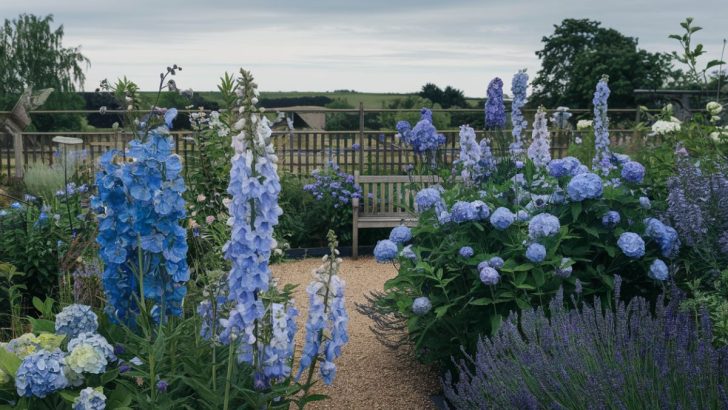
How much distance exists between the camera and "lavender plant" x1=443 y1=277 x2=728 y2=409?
2453 mm

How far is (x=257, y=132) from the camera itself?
8.30ft

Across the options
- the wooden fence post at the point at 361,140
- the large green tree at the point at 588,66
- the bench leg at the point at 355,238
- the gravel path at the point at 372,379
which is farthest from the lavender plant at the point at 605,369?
the large green tree at the point at 588,66

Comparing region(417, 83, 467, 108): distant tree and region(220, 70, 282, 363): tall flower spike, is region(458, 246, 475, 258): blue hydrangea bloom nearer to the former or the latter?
region(220, 70, 282, 363): tall flower spike

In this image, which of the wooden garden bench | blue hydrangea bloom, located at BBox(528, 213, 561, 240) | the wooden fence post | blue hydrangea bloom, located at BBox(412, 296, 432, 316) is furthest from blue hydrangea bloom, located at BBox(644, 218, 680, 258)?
the wooden fence post

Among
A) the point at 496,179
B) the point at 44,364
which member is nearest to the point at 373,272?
the point at 496,179

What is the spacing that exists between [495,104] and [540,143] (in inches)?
28.9

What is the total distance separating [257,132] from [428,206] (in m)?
1.95

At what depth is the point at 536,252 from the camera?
369 cm

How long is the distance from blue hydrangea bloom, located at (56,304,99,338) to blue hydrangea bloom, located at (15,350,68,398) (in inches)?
11.1

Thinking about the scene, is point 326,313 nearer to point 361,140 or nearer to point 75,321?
point 75,321

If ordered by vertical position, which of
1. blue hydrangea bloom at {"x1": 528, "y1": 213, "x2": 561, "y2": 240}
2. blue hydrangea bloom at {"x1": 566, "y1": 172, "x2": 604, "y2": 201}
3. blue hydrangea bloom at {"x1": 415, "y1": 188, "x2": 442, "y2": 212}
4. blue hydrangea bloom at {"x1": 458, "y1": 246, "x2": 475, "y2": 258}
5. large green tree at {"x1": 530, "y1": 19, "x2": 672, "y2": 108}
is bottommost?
blue hydrangea bloom at {"x1": 458, "y1": 246, "x2": 475, "y2": 258}

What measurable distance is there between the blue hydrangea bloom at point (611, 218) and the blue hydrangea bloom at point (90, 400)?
2.51 metres

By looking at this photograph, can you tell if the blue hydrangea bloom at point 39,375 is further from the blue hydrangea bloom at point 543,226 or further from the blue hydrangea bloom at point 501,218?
the blue hydrangea bloom at point 543,226

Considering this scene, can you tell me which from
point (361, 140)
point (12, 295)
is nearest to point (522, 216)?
point (12, 295)
